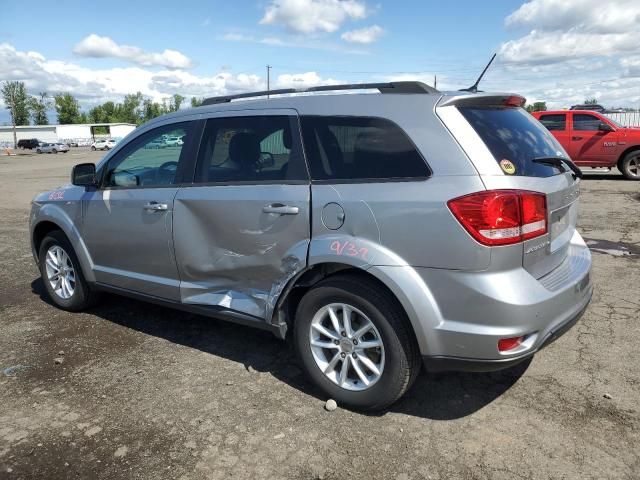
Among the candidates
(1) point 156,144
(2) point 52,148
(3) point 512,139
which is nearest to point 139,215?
(1) point 156,144

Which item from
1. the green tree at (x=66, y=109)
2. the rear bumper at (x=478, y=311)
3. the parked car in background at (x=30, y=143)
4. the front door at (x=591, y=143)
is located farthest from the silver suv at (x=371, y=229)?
the green tree at (x=66, y=109)

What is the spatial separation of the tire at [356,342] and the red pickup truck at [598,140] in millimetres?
12413

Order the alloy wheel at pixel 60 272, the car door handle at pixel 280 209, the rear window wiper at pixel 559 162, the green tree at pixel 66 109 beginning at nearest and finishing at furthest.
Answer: the rear window wiper at pixel 559 162, the car door handle at pixel 280 209, the alloy wheel at pixel 60 272, the green tree at pixel 66 109

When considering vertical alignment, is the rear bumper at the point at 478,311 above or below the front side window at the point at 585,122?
below

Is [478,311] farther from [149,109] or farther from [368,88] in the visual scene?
[149,109]

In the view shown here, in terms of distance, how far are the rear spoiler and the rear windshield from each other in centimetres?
3

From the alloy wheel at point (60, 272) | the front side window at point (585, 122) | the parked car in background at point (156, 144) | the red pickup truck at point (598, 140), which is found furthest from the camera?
the front side window at point (585, 122)

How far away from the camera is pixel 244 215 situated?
11.4 feet

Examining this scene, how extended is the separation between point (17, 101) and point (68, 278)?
117701mm

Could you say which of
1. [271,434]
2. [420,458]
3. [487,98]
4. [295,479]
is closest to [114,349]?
[271,434]

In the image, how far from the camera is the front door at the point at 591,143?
541 inches

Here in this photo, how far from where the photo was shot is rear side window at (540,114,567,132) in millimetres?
14102

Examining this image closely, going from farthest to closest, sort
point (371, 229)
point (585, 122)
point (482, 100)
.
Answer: point (585, 122), point (482, 100), point (371, 229)

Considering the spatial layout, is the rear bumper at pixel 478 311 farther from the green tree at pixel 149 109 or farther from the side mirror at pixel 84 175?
the green tree at pixel 149 109
